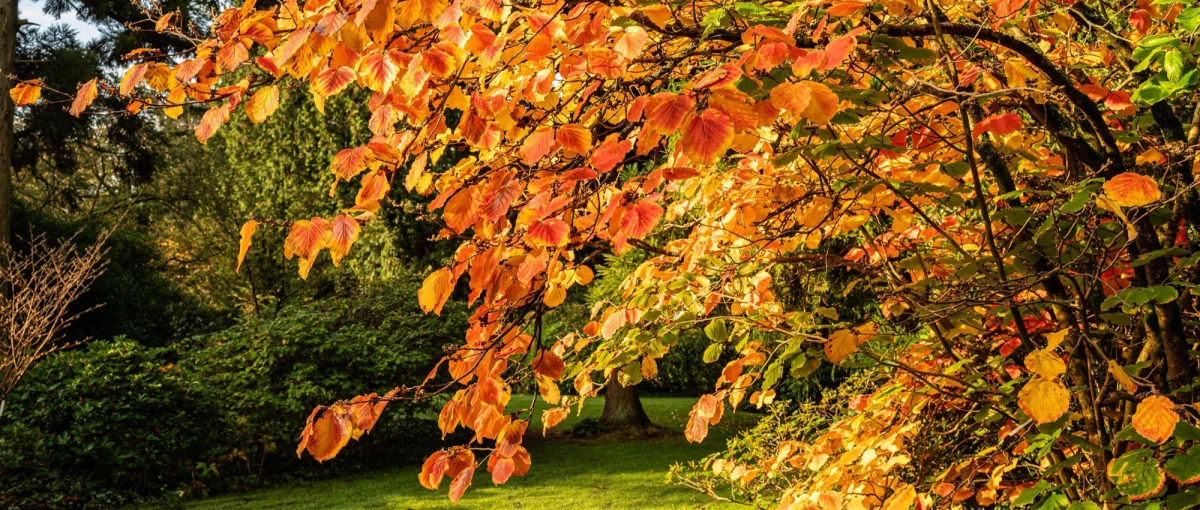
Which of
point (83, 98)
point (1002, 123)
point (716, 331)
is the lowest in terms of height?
point (716, 331)

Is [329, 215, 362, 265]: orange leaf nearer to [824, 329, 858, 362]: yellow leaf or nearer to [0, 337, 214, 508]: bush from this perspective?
[824, 329, 858, 362]: yellow leaf

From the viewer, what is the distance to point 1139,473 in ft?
5.04

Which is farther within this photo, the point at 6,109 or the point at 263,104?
the point at 6,109

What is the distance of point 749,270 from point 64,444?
23.1ft

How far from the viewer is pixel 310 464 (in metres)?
9.52

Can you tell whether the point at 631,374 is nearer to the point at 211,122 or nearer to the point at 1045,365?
the point at 1045,365

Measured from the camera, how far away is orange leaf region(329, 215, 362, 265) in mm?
1486

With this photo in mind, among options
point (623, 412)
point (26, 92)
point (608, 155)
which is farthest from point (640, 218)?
point (623, 412)

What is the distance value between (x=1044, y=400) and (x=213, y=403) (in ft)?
28.3

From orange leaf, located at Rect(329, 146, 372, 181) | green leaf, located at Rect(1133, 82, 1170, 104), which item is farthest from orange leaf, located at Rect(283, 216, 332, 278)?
green leaf, located at Rect(1133, 82, 1170, 104)

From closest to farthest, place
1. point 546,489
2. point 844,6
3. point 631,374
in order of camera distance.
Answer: point 844,6 < point 631,374 < point 546,489

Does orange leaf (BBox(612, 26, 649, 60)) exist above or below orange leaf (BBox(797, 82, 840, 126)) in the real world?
above

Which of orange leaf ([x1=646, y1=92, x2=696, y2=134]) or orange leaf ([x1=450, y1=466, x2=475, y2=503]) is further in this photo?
orange leaf ([x1=450, y1=466, x2=475, y2=503])

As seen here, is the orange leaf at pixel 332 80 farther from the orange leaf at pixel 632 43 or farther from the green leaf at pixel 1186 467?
the green leaf at pixel 1186 467
